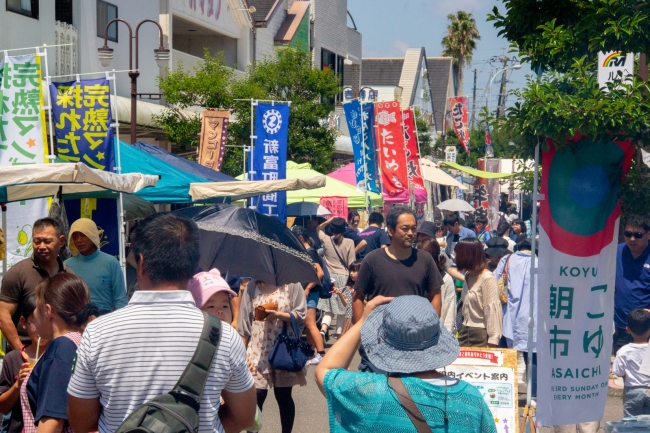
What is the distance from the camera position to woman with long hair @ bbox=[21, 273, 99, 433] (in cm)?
325

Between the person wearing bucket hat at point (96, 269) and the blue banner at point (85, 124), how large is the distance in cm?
312

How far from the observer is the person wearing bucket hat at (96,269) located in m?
6.19

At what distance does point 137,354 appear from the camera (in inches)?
109

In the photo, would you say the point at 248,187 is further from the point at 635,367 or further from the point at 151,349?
the point at 151,349

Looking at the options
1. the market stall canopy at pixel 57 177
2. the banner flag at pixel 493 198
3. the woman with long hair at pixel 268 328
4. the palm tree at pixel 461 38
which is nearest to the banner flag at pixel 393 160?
the market stall canopy at pixel 57 177

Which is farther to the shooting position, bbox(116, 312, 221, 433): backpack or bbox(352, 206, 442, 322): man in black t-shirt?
bbox(352, 206, 442, 322): man in black t-shirt

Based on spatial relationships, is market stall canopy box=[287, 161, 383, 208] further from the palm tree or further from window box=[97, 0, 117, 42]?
the palm tree

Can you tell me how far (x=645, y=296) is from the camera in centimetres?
738

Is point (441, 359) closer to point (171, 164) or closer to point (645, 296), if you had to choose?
point (645, 296)

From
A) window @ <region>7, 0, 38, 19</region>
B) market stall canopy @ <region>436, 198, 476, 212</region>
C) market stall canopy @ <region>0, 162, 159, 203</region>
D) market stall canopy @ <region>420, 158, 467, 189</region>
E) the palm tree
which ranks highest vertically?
the palm tree

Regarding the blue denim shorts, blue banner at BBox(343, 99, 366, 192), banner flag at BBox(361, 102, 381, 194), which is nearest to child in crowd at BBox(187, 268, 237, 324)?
the blue denim shorts

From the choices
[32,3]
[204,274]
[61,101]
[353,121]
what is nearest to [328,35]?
[353,121]

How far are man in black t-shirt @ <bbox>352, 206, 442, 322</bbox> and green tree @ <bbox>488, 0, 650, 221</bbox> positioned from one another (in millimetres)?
1183

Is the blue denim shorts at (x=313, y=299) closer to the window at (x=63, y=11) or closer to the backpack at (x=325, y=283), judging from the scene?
the backpack at (x=325, y=283)
